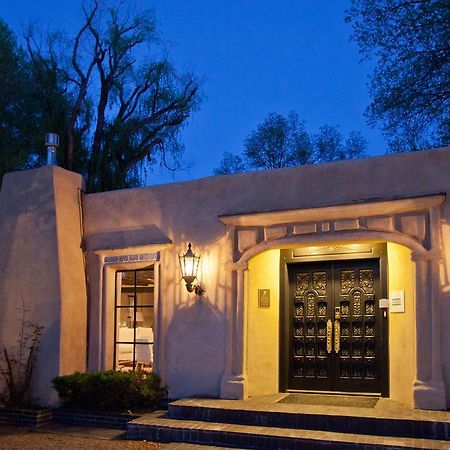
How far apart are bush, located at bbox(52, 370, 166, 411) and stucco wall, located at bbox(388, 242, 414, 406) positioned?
337 centimetres

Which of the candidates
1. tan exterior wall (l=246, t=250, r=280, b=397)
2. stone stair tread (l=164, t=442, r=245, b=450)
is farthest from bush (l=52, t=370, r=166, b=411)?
stone stair tread (l=164, t=442, r=245, b=450)

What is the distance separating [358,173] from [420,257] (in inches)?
56.8

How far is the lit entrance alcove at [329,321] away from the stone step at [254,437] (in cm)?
138

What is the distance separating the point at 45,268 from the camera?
33.7 ft

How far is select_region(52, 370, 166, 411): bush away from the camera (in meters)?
9.25

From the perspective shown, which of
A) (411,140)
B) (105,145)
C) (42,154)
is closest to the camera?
(411,140)

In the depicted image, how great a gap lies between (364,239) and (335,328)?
5.12 feet

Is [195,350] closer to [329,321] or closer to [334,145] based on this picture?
[329,321]

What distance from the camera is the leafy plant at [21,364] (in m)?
10.0

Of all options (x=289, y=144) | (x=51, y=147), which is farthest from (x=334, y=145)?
(x=51, y=147)

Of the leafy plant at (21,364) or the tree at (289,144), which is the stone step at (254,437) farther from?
the tree at (289,144)

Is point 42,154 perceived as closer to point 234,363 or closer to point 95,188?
point 95,188

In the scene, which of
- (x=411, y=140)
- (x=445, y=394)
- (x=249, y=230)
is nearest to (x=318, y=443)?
(x=445, y=394)

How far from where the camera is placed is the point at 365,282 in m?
9.24
